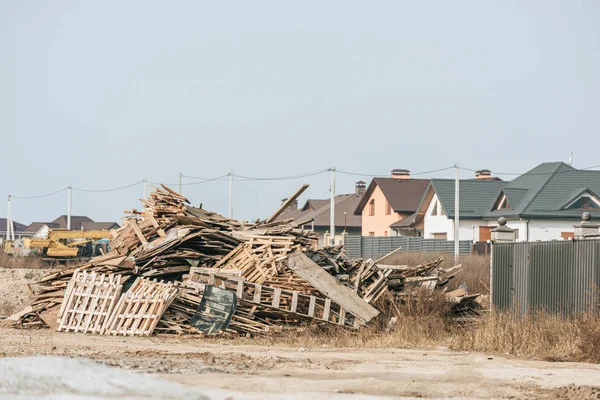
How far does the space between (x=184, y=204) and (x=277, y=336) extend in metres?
A: 5.52

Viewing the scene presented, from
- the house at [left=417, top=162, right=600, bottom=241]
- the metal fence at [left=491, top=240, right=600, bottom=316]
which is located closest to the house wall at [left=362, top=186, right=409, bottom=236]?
the house at [left=417, top=162, right=600, bottom=241]

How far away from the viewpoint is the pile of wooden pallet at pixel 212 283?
1983 centimetres

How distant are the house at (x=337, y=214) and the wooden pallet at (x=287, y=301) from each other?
5266 cm

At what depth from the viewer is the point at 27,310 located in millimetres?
21828

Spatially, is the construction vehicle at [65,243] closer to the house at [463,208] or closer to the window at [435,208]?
the house at [463,208]

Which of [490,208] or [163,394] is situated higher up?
[490,208]

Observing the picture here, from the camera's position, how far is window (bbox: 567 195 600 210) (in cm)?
5163

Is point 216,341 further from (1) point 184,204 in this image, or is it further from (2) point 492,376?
(2) point 492,376

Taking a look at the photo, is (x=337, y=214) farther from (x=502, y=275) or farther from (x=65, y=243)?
(x=502, y=275)

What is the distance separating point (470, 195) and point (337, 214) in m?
23.4

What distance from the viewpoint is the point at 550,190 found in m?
52.7

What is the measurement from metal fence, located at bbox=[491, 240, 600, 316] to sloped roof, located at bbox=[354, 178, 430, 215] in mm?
44714

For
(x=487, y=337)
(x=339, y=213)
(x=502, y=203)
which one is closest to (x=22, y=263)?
(x=502, y=203)

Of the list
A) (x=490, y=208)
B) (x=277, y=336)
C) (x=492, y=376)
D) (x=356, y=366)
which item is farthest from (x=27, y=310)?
(x=490, y=208)
